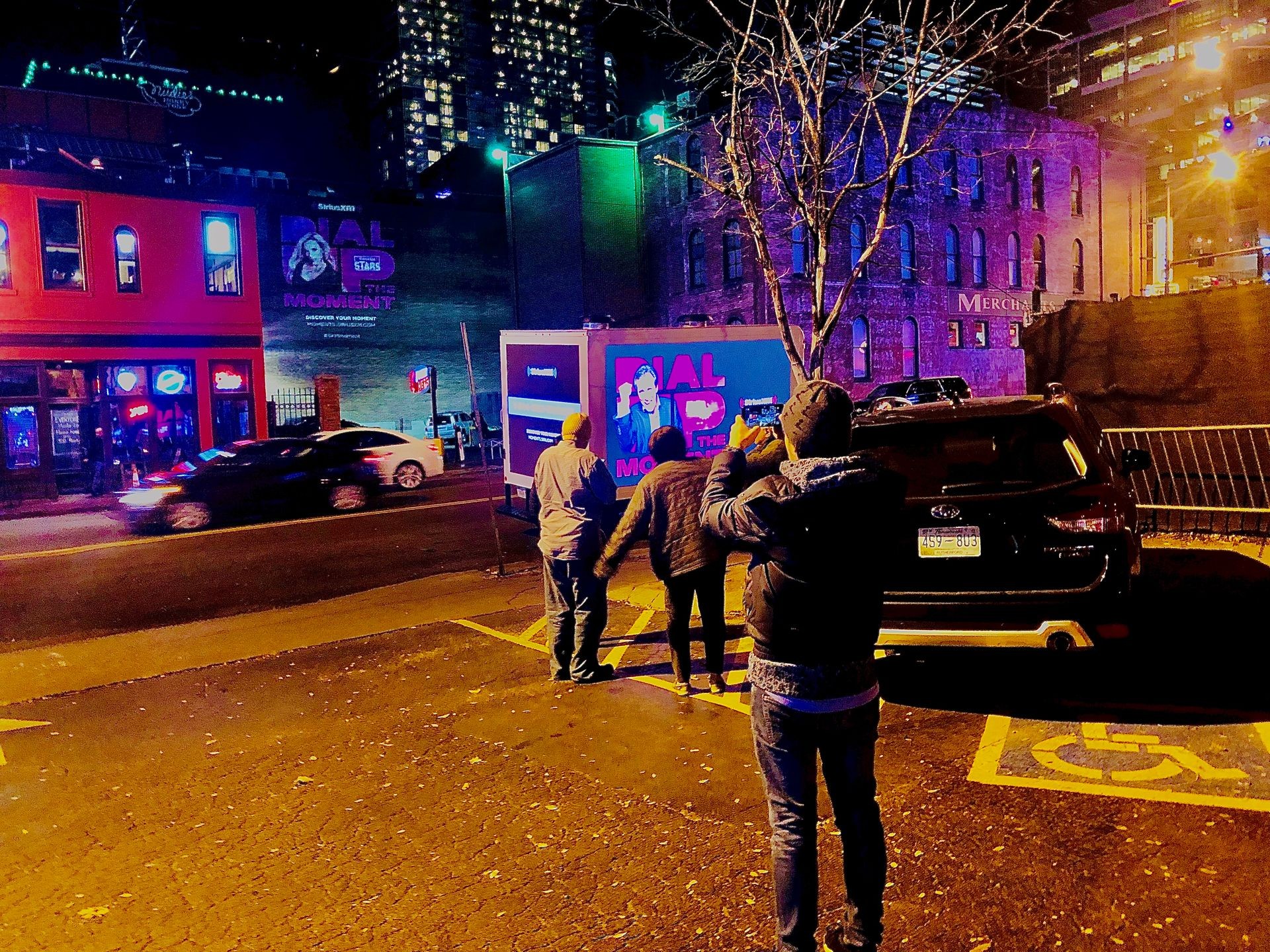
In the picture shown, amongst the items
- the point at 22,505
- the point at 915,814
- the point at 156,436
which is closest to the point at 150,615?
the point at 915,814

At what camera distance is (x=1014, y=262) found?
40.1m

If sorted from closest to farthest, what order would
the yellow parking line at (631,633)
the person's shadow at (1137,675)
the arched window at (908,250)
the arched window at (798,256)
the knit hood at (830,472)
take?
the knit hood at (830,472), the person's shadow at (1137,675), the yellow parking line at (631,633), the arched window at (798,256), the arched window at (908,250)

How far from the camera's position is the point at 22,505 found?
21.5 m

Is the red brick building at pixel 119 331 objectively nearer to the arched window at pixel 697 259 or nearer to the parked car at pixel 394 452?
the parked car at pixel 394 452

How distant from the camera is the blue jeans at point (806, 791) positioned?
10.0 ft

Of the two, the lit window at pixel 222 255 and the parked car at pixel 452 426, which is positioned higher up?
the lit window at pixel 222 255

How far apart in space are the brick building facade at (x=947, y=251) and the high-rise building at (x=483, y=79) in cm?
12256

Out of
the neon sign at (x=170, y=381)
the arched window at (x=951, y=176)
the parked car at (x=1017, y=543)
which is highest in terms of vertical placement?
the arched window at (x=951, y=176)

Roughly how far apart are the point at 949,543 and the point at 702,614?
1.67m

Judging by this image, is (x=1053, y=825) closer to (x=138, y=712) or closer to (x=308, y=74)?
(x=138, y=712)

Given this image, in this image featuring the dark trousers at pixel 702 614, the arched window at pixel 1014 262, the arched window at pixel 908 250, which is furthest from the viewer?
the arched window at pixel 1014 262

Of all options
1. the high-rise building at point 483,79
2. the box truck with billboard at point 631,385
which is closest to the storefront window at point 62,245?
the box truck with billboard at point 631,385

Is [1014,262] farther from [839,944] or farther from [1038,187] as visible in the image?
[839,944]

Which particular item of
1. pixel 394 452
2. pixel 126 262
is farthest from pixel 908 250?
pixel 126 262
